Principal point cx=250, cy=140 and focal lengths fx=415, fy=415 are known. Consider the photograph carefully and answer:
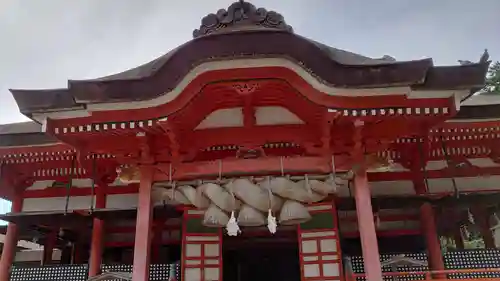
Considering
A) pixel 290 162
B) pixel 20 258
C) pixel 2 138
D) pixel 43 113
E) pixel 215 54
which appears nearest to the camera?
pixel 215 54

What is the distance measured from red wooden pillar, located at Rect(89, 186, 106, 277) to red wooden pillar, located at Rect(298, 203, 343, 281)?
11.7 ft

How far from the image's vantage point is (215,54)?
4.97 metres

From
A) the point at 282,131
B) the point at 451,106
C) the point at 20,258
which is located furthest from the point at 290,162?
the point at 20,258

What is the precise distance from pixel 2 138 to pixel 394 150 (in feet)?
21.9

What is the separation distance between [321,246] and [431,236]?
190 centimetres

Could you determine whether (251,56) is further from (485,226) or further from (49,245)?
(49,245)

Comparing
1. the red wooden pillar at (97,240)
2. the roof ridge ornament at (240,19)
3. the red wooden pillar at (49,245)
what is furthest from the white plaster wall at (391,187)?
the red wooden pillar at (49,245)

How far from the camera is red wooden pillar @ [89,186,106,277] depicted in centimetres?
718

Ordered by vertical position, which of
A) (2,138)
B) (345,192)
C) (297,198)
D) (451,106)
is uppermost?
(2,138)

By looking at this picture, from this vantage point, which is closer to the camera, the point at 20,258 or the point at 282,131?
the point at 282,131

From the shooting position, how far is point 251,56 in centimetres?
493

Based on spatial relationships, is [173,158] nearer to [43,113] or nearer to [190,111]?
[190,111]

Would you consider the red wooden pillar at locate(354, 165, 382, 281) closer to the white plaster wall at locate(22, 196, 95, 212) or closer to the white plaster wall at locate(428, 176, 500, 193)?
the white plaster wall at locate(428, 176, 500, 193)

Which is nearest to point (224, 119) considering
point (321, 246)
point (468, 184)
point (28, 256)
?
point (321, 246)
